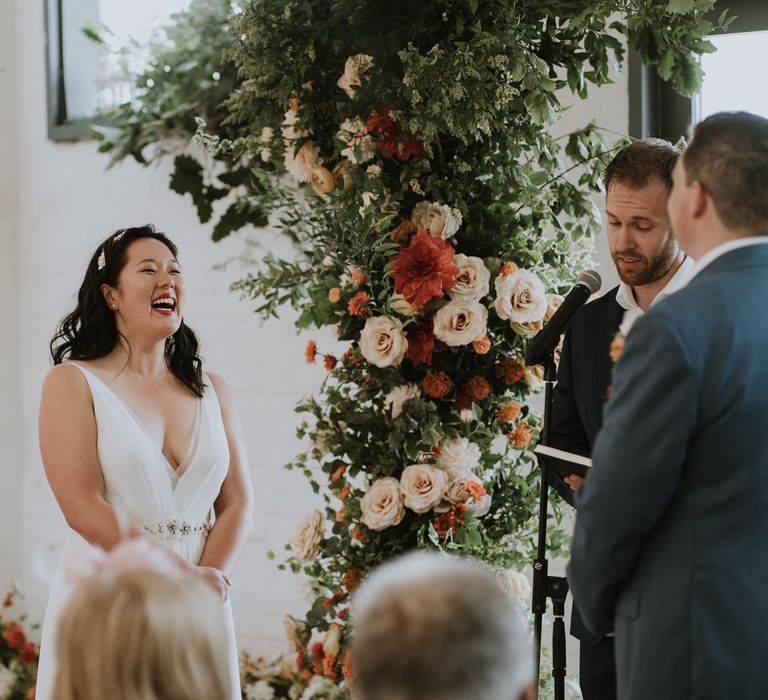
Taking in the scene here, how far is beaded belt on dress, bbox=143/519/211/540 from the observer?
242cm

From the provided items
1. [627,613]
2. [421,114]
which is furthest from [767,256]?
[421,114]

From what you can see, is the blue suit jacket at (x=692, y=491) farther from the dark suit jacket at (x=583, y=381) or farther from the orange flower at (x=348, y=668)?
the orange flower at (x=348, y=668)

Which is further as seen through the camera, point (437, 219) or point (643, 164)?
point (437, 219)

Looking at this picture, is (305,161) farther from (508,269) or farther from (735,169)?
(735,169)

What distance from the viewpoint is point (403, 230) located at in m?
2.41

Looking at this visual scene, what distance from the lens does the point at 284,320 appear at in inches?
138

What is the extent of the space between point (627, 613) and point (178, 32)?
2.76m

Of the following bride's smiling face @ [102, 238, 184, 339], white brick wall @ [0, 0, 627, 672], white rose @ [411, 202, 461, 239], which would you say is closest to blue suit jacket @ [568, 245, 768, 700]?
white rose @ [411, 202, 461, 239]

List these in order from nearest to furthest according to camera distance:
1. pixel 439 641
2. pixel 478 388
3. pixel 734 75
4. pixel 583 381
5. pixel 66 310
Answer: pixel 439 641, pixel 583 381, pixel 478 388, pixel 734 75, pixel 66 310

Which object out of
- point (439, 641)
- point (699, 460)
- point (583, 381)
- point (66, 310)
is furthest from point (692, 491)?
point (66, 310)

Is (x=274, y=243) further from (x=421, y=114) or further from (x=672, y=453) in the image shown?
(x=672, y=453)

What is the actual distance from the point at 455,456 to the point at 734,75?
4.62 ft

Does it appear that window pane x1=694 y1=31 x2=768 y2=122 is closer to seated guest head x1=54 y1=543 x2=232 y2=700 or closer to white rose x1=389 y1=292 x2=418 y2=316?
white rose x1=389 y1=292 x2=418 y2=316

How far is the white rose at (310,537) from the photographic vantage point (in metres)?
2.56
